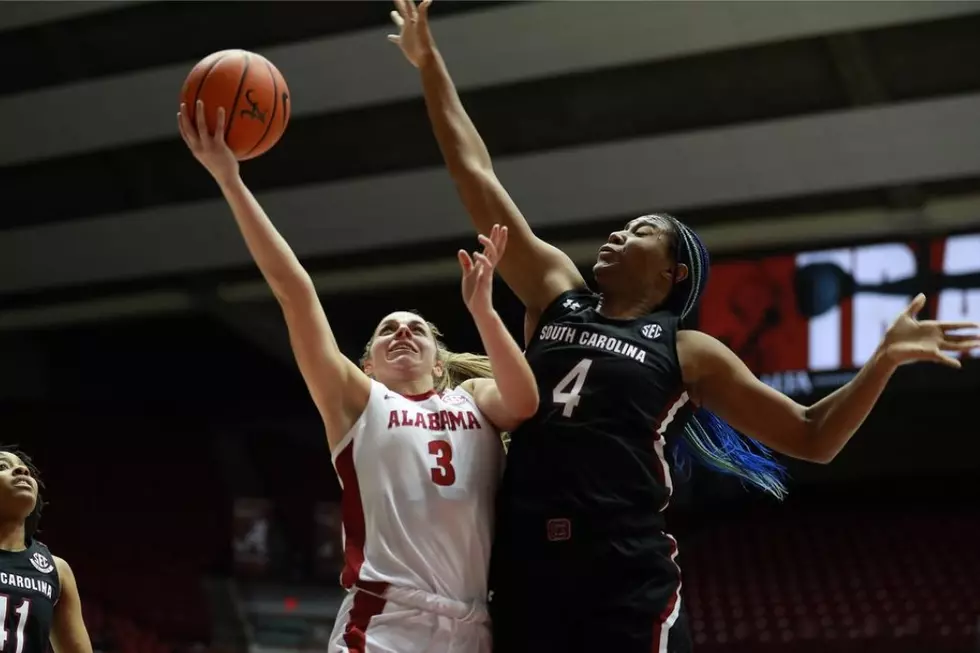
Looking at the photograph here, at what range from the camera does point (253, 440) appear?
1614 cm

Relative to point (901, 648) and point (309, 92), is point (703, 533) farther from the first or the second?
point (309, 92)

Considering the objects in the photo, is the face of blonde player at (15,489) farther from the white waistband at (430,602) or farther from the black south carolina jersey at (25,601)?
the white waistband at (430,602)

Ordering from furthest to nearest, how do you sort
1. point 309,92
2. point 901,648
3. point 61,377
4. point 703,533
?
1. point 61,377
2. point 703,533
3. point 309,92
4. point 901,648

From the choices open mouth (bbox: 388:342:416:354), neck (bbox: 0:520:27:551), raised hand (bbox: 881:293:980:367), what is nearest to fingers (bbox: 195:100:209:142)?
open mouth (bbox: 388:342:416:354)

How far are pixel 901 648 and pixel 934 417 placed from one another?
406cm

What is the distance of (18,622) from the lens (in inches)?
180

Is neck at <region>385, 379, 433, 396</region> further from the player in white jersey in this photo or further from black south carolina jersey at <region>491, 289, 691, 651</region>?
black south carolina jersey at <region>491, 289, 691, 651</region>

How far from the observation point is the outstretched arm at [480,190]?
3436 mm

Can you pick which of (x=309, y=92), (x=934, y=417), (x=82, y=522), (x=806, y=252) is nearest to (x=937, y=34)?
(x=806, y=252)

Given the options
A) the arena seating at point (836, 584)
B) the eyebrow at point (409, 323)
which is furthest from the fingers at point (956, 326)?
the arena seating at point (836, 584)

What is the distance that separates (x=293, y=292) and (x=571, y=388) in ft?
2.43

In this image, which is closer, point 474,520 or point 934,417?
point 474,520

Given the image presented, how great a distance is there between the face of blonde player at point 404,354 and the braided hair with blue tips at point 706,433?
69 centimetres

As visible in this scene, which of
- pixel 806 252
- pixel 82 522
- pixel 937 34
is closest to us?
pixel 937 34
